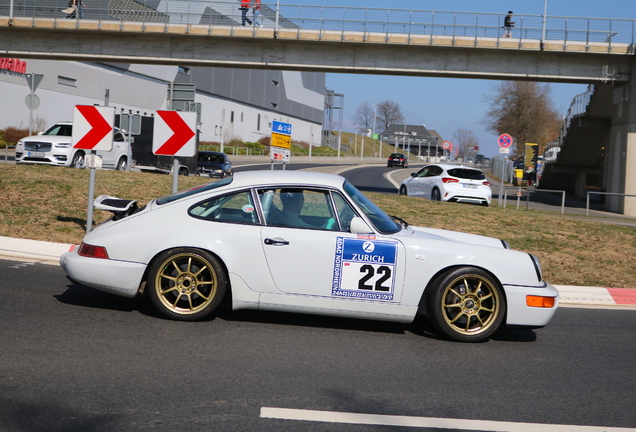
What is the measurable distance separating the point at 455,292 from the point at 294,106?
91.8 m

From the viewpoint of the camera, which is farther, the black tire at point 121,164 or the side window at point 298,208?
the black tire at point 121,164

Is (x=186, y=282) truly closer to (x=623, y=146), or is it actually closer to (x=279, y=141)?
(x=279, y=141)

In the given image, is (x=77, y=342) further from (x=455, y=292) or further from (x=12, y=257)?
(x=12, y=257)

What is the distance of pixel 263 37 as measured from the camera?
3164 cm

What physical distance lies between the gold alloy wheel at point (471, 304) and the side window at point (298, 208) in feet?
3.97

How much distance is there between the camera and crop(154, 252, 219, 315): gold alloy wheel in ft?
19.2

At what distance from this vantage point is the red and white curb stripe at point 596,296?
8.40m

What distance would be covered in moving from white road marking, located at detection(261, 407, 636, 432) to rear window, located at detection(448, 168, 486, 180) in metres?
17.8

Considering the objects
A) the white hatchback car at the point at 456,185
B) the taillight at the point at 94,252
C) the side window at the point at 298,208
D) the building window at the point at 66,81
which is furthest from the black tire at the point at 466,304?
the building window at the point at 66,81

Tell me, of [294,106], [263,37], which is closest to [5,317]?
[263,37]

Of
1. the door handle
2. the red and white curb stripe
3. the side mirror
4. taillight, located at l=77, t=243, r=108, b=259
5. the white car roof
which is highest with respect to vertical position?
the white car roof

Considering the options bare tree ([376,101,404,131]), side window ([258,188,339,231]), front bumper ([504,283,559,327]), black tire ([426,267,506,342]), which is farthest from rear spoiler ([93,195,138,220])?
bare tree ([376,101,404,131])

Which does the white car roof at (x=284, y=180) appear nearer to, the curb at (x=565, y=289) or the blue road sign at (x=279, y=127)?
the curb at (x=565, y=289)

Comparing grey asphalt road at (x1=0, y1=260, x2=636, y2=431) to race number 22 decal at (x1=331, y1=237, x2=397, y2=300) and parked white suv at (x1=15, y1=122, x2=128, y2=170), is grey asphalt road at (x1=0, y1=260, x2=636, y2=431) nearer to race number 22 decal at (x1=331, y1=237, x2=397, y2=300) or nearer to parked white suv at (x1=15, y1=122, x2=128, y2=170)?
race number 22 decal at (x1=331, y1=237, x2=397, y2=300)
